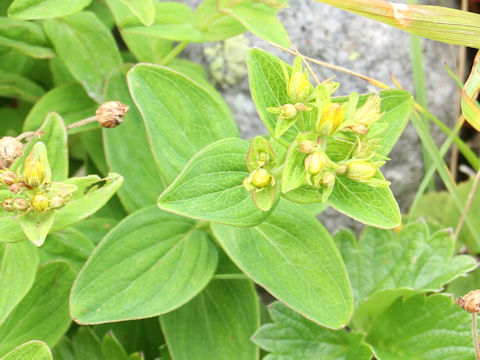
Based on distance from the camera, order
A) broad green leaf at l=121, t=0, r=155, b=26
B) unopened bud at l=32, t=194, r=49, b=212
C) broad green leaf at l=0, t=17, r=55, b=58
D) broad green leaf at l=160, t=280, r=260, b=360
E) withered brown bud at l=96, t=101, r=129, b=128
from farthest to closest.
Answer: broad green leaf at l=0, t=17, r=55, b=58
broad green leaf at l=160, t=280, r=260, b=360
broad green leaf at l=121, t=0, r=155, b=26
withered brown bud at l=96, t=101, r=129, b=128
unopened bud at l=32, t=194, r=49, b=212

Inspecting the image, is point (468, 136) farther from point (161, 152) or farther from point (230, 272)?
point (161, 152)

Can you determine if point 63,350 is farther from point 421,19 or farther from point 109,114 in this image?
point 421,19

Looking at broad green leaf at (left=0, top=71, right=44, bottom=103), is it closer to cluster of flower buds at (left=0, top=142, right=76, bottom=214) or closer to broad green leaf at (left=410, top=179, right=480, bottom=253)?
cluster of flower buds at (left=0, top=142, right=76, bottom=214)

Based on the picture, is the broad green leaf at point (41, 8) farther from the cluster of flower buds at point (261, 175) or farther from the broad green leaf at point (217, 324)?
the broad green leaf at point (217, 324)

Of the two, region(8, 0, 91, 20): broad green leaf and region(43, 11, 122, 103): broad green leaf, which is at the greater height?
region(8, 0, 91, 20): broad green leaf

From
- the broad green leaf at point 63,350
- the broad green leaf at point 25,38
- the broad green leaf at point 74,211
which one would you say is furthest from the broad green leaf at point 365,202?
the broad green leaf at point 25,38

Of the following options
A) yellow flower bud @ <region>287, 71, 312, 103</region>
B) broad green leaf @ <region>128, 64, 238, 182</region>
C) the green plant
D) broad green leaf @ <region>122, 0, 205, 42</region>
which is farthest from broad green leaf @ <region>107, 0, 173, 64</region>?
yellow flower bud @ <region>287, 71, 312, 103</region>
